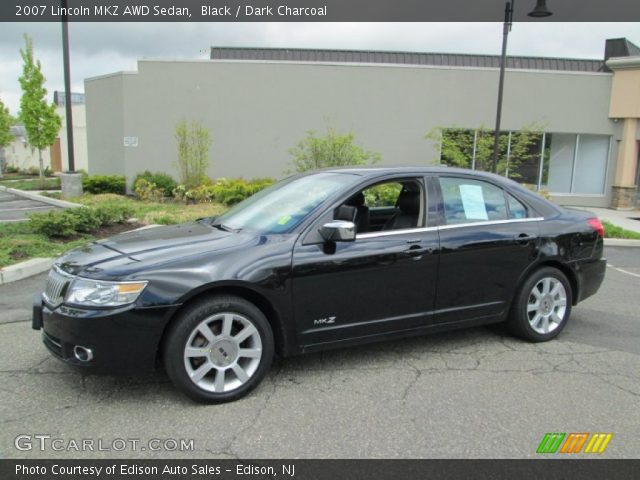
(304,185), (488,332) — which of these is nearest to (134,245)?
(304,185)

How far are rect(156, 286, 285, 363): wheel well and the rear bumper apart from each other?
2.98 meters

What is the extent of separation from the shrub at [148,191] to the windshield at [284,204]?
1153 cm

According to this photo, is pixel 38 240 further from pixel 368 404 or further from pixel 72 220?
pixel 368 404

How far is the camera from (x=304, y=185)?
4.54 m

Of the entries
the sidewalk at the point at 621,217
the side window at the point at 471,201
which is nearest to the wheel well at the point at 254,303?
the side window at the point at 471,201

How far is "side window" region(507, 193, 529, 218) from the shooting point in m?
4.71

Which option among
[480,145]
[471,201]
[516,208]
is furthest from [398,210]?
[480,145]

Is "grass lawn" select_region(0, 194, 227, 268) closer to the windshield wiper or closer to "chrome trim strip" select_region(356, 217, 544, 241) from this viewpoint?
the windshield wiper

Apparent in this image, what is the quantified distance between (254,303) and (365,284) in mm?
840

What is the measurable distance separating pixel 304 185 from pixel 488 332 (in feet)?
7.51

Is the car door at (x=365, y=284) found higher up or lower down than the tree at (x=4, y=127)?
lower down

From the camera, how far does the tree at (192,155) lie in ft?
51.5

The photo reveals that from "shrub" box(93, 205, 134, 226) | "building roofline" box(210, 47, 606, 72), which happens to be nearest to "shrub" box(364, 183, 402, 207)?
"shrub" box(93, 205, 134, 226)

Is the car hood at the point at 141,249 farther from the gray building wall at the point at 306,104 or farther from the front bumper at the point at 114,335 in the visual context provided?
the gray building wall at the point at 306,104
